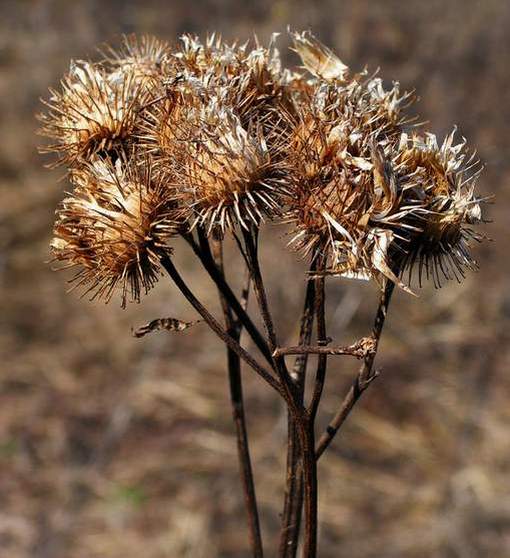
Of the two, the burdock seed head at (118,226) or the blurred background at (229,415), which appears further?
the blurred background at (229,415)

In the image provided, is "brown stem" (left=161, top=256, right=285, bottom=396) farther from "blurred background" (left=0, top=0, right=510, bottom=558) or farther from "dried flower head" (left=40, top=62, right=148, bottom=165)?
"blurred background" (left=0, top=0, right=510, bottom=558)

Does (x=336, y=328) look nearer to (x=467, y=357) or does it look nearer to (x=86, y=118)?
(x=467, y=357)

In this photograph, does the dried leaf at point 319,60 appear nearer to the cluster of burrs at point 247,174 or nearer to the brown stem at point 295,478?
the cluster of burrs at point 247,174

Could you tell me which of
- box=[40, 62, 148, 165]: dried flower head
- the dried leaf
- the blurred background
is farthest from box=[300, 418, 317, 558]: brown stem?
the blurred background

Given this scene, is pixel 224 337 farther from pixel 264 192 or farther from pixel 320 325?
pixel 264 192

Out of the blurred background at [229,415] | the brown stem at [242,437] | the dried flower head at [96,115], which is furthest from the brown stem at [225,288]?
the blurred background at [229,415]

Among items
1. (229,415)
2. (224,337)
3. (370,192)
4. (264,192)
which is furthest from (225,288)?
(229,415)
